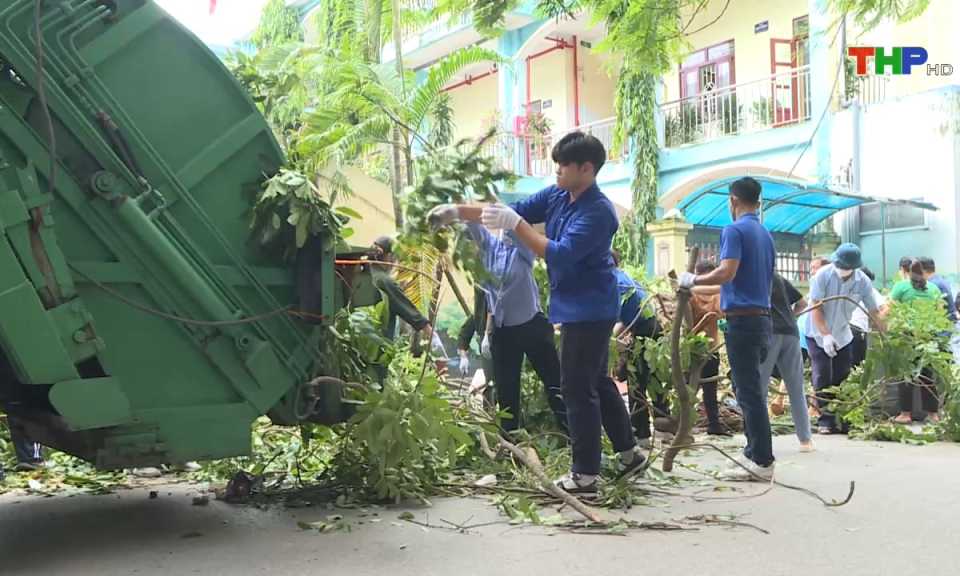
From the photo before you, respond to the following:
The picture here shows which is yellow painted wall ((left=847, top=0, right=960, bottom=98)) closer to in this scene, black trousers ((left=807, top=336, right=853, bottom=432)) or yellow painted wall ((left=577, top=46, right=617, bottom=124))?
yellow painted wall ((left=577, top=46, right=617, bottom=124))

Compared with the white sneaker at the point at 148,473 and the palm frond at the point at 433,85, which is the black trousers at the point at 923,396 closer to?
the white sneaker at the point at 148,473

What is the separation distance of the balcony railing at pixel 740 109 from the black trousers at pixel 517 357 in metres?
11.6

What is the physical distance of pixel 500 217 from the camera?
14.7 ft

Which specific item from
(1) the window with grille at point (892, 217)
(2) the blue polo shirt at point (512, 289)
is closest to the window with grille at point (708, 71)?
(1) the window with grille at point (892, 217)

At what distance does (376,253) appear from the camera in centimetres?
474

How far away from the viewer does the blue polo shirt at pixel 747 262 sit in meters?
5.53

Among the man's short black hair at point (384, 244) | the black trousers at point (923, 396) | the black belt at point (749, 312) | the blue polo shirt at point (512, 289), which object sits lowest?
the black trousers at point (923, 396)

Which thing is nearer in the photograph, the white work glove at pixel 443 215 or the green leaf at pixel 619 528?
the green leaf at pixel 619 528

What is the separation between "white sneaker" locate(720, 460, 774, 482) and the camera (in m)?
5.40

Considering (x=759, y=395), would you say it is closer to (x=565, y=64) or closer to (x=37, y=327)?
(x=37, y=327)

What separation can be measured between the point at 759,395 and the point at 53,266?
3989 millimetres

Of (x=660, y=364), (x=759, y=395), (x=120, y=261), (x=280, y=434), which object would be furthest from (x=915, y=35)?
(x=120, y=261)

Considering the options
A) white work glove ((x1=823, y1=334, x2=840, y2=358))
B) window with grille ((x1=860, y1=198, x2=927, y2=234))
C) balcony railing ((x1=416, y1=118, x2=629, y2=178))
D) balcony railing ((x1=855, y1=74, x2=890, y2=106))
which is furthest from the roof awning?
balcony railing ((x1=416, y1=118, x2=629, y2=178))

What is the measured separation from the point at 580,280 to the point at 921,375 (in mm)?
5477
